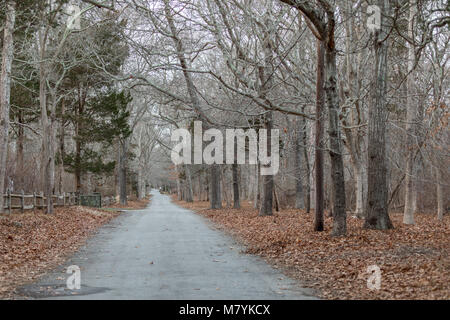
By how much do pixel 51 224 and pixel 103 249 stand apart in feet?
22.8

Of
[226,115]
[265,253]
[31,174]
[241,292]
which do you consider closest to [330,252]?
[265,253]

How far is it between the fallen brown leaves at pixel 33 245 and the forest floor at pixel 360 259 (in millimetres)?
4745

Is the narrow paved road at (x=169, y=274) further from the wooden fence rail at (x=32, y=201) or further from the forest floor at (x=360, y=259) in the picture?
the wooden fence rail at (x=32, y=201)

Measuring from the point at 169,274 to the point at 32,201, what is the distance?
1788cm

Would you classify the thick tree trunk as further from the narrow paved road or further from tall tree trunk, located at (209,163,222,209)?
tall tree trunk, located at (209,163,222,209)

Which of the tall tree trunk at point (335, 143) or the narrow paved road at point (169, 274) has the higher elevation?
the tall tree trunk at point (335, 143)

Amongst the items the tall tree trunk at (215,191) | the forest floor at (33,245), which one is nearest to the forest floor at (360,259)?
the forest floor at (33,245)

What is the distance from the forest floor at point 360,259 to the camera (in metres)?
7.16

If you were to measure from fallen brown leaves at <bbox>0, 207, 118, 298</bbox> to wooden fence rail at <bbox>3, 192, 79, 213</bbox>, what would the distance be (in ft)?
5.62

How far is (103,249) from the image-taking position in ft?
42.4

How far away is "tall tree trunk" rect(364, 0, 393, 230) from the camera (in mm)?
14172

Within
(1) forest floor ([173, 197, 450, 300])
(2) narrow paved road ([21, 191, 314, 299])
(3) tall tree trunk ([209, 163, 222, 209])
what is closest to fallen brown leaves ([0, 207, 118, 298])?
(2) narrow paved road ([21, 191, 314, 299])

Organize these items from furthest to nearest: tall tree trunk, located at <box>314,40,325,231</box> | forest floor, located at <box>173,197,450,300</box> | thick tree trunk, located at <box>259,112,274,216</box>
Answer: thick tree trunk, located at <box>259,112,274,216</box> < tall tree trunk, located at <box>314,40,325,231</box> < forest floor, located at <box>173,197,450,300</box>

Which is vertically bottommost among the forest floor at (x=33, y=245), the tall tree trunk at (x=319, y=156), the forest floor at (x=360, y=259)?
the forest floor at (x=33, y=245)
